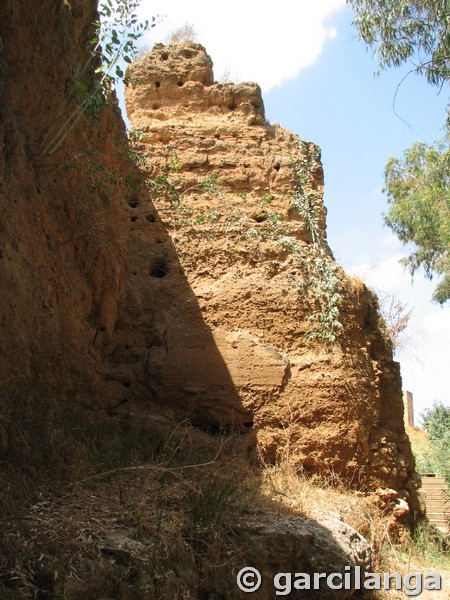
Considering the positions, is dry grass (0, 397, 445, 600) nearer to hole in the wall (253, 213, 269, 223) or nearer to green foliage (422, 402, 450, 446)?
hole in the wall (253, 213, 269, 223)

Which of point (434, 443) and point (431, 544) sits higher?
point (434, 443)

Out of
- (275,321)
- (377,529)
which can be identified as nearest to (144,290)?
(275,321)

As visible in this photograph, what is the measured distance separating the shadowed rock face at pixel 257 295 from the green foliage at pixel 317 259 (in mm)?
39

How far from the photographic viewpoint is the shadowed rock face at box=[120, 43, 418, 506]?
8.02 metres

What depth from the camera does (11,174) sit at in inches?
243

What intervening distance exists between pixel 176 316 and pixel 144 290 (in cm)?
53

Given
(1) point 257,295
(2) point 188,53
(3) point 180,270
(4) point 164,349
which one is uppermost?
(2) point 188,53

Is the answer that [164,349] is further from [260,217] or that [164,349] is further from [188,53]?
[188,53]

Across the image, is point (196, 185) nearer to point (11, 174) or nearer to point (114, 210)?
point (114, 210)

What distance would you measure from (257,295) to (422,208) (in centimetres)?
1231

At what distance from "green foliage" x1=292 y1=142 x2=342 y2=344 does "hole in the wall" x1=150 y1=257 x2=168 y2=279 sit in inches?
70.0

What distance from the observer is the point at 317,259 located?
28.8 feet

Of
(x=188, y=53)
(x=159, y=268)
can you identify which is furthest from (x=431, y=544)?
(x=188, y=53)

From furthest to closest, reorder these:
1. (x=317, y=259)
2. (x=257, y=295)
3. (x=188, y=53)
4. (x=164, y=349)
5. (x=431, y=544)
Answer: (x=188, y=53)
(x=317, y=259)
(x=257, y=295)
(x=164, y=349)
(x=431, y=544)
